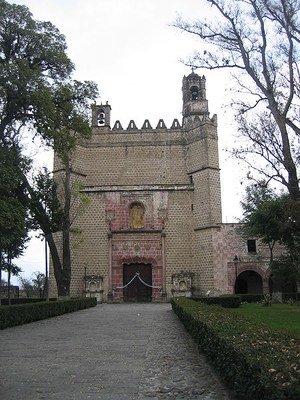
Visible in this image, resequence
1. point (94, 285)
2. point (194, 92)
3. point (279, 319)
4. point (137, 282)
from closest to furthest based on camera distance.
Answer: point (279, 319) → point (94, 285) → point (137, 282) → point (194, 92)

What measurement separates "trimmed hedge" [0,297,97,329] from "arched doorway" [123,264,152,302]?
34.7ft

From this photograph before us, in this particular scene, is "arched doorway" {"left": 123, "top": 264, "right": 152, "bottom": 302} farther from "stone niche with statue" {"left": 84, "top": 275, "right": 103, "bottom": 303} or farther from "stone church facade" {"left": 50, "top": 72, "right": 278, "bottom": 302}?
"stone niche with statue" {"left": 84, "top": 275, "right": 103, "bottom": 303}

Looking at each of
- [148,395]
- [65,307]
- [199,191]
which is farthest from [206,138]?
[148,395]

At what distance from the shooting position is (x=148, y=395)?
5.47m

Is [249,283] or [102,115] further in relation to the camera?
[102,115]

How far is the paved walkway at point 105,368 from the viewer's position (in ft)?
18.2

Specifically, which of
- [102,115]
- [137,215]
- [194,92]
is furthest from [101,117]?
[137,215]

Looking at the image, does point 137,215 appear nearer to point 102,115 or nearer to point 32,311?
point 102,115

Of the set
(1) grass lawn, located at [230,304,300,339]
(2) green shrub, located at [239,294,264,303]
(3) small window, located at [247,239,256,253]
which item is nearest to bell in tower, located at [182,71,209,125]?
(3) small window, located at [247,239,256,253]

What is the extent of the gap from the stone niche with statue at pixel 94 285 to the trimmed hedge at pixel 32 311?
9.41 metres

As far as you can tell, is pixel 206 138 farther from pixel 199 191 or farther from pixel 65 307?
pixel 65 307

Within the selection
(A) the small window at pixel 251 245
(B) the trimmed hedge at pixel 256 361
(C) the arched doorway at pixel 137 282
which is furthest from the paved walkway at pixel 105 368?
(A) the small window at pixel 251 245

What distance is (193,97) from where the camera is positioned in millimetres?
37969

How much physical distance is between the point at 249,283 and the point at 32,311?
77.7ft
